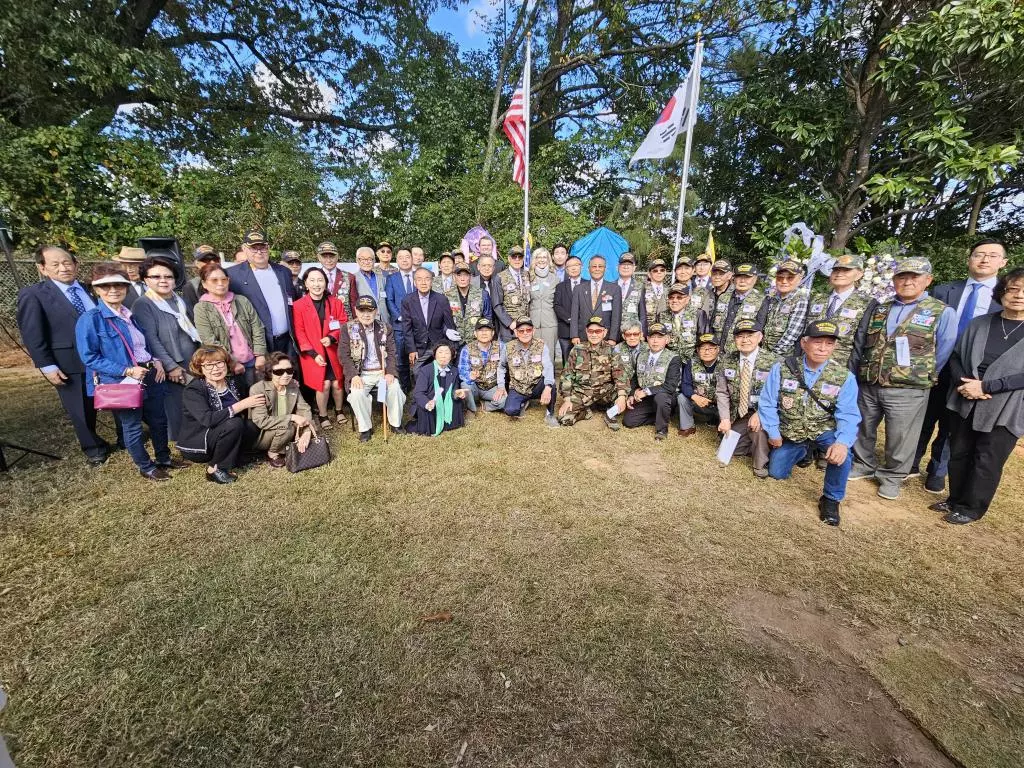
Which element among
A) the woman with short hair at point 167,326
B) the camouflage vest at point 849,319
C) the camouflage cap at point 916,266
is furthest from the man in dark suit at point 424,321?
the camouflage cap at point 916,266

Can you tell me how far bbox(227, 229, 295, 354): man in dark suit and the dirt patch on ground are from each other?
4.62m

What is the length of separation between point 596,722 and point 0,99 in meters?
12.9

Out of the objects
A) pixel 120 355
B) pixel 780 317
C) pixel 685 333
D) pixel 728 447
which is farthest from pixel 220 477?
pixel 780 317

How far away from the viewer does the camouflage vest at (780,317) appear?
423 cm

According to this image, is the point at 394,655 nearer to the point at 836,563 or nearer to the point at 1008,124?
the point at 836,563

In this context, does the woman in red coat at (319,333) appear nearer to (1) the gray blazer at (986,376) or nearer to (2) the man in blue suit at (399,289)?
(2) the man in blue suit at (399,289)

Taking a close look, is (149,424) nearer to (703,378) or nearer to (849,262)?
(703,378)

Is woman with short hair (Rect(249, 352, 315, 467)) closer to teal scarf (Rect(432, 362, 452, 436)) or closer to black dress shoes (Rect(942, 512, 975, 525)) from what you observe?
teal scarf (Rect(432, 362, 452, 436))

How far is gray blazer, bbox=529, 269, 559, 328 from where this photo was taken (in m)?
5.71

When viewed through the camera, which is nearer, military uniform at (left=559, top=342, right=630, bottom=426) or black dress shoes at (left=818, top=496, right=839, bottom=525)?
black dress shoes at (left=818, top=496, right=839, bottom=525)

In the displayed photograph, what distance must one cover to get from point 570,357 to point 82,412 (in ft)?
15.3

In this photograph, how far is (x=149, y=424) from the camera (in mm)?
3852

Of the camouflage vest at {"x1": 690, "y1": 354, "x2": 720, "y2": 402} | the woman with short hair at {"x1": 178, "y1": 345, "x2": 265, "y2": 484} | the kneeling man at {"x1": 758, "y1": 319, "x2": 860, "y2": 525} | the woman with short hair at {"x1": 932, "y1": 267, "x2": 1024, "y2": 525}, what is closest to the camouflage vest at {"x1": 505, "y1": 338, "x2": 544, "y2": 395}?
the camouflage vest at {"x1": 690, "y1": 354, "x2": 720, "y2": 402}

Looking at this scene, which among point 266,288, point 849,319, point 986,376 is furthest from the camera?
point 266,288
